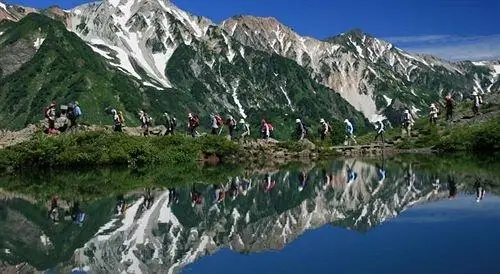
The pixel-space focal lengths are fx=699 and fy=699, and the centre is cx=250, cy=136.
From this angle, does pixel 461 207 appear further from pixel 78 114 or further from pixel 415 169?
pixel 78 114

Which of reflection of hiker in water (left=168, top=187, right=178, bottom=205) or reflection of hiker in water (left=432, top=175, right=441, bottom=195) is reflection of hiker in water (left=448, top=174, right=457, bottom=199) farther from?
reflection of hiker in water (left=168, top=187, right=178, bottom=205)

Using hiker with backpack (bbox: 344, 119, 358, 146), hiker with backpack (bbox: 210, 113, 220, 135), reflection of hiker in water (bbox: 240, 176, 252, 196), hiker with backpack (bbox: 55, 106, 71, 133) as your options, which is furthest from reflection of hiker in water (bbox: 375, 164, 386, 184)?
hiker with backpack (bbox: 55, 106, 71, 133)

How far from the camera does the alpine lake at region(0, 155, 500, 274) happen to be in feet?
52.5

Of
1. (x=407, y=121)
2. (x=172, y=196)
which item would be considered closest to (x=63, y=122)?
(x=407, y=121)

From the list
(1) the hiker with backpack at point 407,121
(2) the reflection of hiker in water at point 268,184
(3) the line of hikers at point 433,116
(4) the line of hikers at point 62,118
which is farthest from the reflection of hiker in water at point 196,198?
(1) the hiker with backpack at point 407,121

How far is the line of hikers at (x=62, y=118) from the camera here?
59.8 meters

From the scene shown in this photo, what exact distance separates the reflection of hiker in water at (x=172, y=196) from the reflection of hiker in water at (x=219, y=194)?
170cm

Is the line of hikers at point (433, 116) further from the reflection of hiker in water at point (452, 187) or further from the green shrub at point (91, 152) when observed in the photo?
the reflection of hiker in water at point (452, 187)

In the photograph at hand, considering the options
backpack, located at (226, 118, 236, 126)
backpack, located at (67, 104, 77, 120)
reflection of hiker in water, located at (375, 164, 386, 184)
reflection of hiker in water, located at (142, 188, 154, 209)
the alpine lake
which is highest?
backpack, located at (67, 104, 77, 120)

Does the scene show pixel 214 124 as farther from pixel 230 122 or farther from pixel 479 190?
pixel 479 190

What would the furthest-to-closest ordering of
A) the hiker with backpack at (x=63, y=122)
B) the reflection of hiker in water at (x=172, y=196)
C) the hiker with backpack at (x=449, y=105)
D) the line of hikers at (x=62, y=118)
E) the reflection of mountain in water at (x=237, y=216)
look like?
the hiker with backpack at (x=449, y=105) → the hiker with backpack at (x=63, y=122) → the line of hikers at (x=62, y=118) → the reflection of hiker in water at (x=172, y=196) → the reflection of mountain in water at (x=237, y=216)

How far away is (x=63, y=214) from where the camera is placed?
26.3 m

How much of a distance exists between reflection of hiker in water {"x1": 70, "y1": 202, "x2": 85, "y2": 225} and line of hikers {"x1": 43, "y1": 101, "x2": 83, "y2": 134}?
31.9 meters

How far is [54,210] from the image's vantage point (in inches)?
1089
